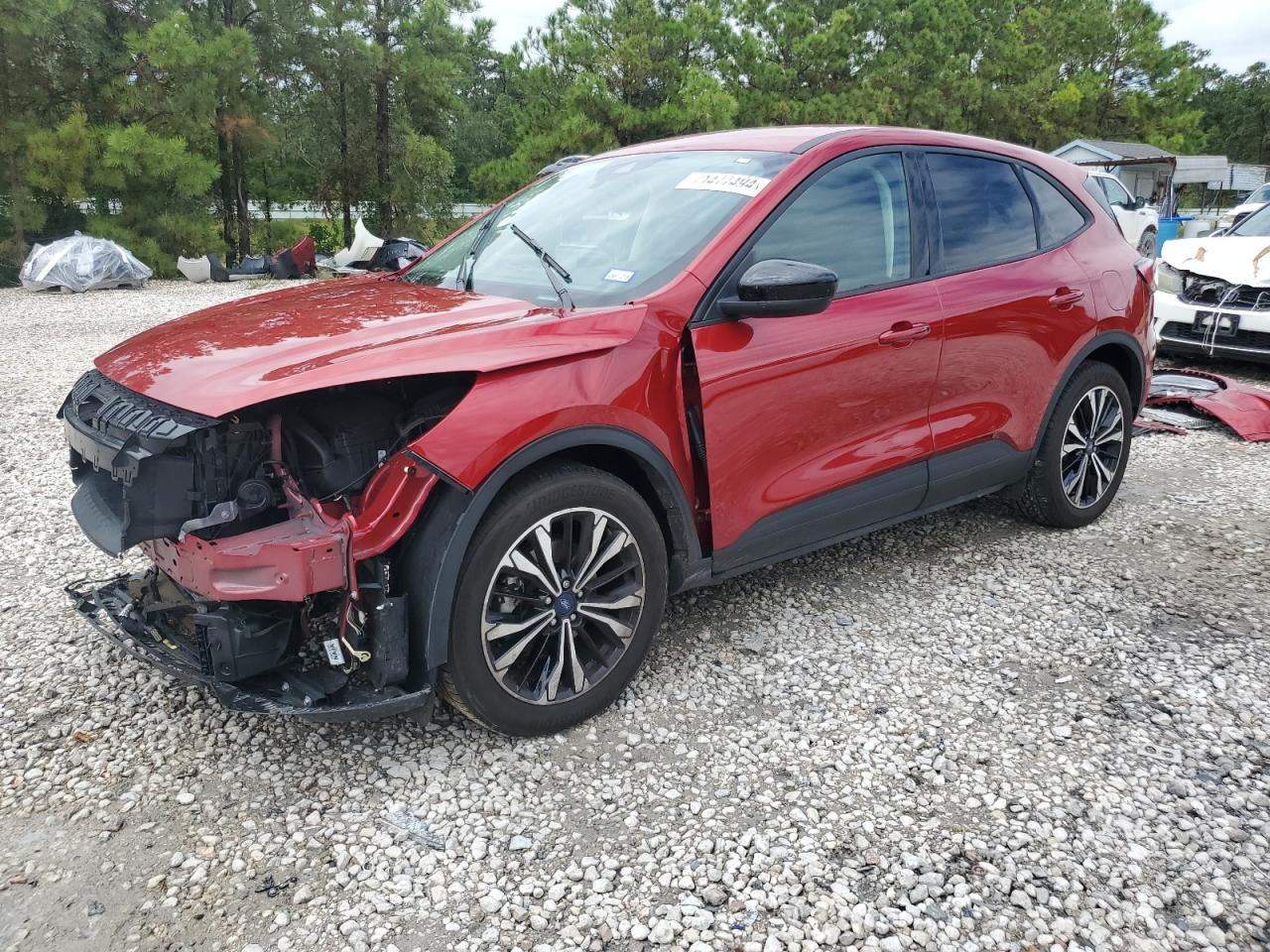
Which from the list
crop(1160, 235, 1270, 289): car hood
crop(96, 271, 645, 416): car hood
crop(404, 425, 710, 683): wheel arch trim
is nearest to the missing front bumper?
crop(404, 425, 710, 683): wheel arch trim

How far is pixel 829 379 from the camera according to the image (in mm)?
3322

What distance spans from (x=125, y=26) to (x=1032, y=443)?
76.7ft

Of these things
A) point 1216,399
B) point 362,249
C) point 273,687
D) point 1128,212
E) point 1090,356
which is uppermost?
point 362,249

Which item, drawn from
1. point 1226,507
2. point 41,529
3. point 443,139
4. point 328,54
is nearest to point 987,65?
point 443,139

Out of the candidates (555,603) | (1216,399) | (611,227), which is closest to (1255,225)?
(1216,399)

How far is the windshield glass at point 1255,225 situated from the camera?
28.7ft

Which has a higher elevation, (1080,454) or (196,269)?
(196,269)

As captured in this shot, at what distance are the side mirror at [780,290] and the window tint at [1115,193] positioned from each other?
16.7m

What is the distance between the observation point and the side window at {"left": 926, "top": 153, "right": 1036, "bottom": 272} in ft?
12.5

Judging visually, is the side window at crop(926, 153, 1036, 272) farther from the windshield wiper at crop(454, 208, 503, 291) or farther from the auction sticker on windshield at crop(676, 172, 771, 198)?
the windshield wiper at crop(454, 208, 503, 291)

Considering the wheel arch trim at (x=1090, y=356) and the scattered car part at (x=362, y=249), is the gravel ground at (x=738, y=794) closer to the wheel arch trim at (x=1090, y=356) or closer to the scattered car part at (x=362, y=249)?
the wheel arch trim at (x=1090, y=356)

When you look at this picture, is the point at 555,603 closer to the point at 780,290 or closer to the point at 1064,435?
the point at 780,290

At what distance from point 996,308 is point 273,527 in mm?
2927

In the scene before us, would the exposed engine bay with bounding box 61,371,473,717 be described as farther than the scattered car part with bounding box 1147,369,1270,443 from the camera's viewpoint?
No
